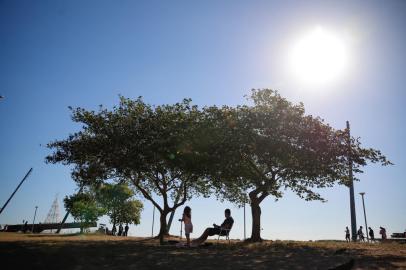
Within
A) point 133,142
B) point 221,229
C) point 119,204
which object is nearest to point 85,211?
point 119,204

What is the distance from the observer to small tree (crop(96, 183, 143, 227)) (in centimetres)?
7735

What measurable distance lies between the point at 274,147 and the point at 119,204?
60462 mm

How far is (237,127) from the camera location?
993 inches

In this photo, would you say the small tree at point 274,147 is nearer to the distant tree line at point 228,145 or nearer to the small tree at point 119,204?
the distant tree line at point 228,145

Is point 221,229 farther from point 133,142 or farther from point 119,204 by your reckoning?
point 119,204

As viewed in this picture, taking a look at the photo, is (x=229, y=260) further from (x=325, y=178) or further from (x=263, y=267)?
(x=325, y=178)

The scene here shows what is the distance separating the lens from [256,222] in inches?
1037

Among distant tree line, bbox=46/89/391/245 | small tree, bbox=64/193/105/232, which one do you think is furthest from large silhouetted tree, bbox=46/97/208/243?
small tree, bbox=64/193/105/232

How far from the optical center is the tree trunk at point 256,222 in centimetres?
2507

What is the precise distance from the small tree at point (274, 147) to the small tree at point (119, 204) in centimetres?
5472

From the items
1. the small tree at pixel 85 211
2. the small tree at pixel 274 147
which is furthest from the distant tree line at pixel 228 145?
the small tree at pixel 85 211

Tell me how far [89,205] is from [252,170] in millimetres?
52591

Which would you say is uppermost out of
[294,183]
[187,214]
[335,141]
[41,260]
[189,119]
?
[189,119]

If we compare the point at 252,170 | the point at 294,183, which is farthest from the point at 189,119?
the point at 294,183
